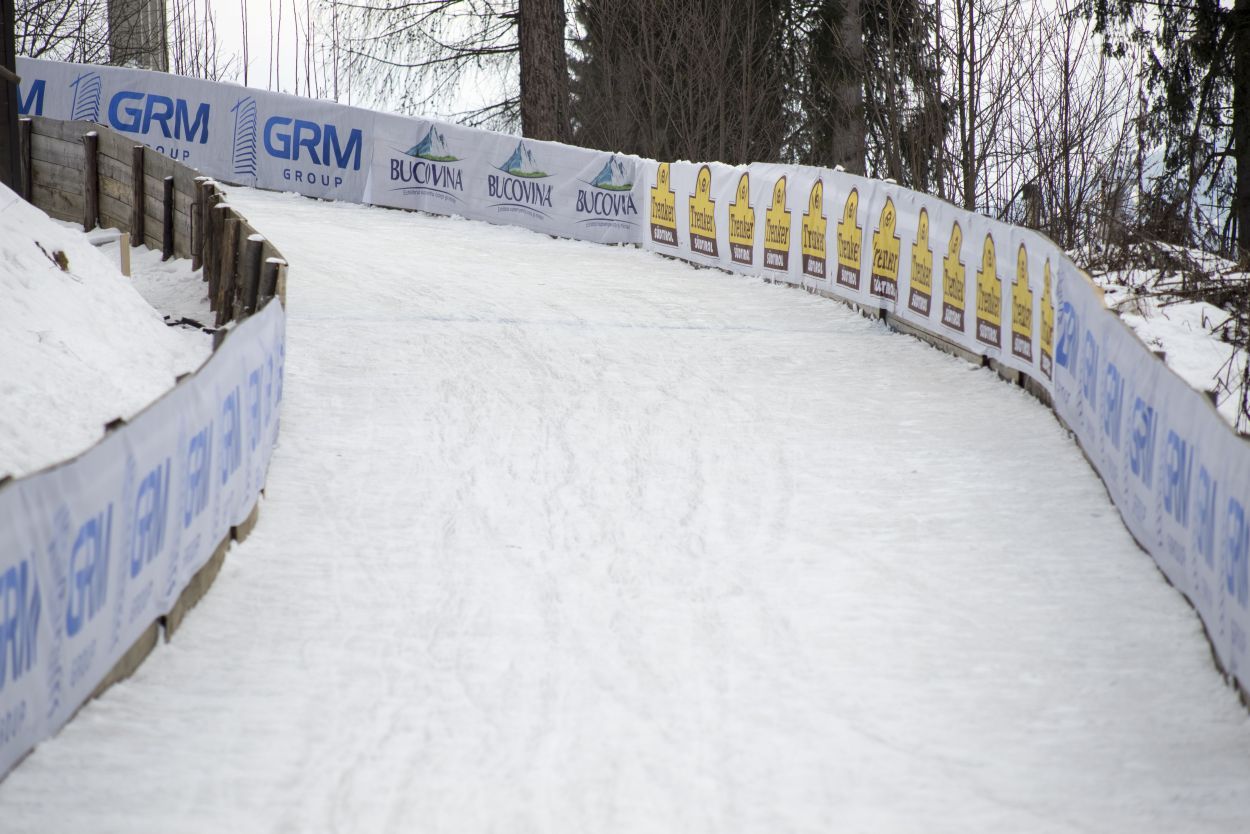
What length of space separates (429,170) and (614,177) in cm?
356

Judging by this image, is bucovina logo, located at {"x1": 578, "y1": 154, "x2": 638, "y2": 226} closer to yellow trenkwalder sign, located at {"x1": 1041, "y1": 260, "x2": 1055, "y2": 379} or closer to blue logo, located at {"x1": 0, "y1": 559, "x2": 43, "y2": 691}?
yellow trenkwalder sign, located at {"x1": 1041, "y1": 260, "x2": 1055, "y2": 379}

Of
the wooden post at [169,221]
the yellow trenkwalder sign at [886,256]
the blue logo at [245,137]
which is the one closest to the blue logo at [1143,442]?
the yellow trenkwalder sign at [886,256]

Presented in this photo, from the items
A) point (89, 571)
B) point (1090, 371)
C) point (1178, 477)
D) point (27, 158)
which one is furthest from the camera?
point (27, 158)

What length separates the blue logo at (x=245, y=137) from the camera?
22.6 meters

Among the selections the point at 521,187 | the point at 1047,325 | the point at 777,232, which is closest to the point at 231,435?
the point at 1047,325

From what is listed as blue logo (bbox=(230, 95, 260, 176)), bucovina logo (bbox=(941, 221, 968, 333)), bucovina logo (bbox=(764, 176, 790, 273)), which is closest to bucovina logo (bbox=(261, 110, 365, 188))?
blue logo (bbox=(230, 95, 260, 176))

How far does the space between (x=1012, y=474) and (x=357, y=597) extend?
451 cm

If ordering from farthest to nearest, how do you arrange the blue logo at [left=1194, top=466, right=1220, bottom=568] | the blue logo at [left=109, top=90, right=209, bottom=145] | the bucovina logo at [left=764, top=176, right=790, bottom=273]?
the blue logo at [left=109, top=90, right=209, bottom=145] → the bucovina logo at [left=764, top=176, right=790, bottom=273] → the blue logo at [left=1194, top=466, right=1220, bottom=568]

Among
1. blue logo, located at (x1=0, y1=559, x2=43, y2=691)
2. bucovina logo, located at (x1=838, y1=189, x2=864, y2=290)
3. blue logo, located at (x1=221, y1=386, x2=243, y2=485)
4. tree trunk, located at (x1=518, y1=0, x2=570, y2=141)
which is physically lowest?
blue logo, located at (x1=0, y1=559, x2=43, y2=691)

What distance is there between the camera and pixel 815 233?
48.9ft

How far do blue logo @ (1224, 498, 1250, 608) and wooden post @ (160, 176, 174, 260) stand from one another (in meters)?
12.0

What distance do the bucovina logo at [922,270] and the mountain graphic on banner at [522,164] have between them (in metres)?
8.75

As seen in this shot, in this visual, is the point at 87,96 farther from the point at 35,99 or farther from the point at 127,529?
the point at 127,529

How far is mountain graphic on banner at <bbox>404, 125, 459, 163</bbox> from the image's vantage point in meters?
21.1
